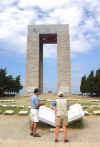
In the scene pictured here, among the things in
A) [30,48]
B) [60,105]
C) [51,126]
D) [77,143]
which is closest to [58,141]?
[77,143]

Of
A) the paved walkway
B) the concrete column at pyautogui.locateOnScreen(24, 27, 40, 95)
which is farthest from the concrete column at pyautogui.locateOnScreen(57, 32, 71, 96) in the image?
the paved walkway

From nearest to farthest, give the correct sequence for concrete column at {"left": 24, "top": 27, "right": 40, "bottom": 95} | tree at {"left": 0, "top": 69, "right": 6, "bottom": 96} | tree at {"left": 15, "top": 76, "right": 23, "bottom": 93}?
tree at {"left": 0, "top": 69, "right": 6, "bottom": 96} < concrete column at {"left": 24, "top": 27, "right": 40, "bottom": 95} < tree at {"left": 15, "top": 76, "right": 23, "bottom": 93}

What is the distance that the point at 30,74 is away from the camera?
3362cm

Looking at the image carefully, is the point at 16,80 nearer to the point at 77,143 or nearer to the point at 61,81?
the point at 61,81

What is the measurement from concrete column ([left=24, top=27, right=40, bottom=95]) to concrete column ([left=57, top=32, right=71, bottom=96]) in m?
4.47

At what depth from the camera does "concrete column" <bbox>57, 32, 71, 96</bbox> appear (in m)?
32.7

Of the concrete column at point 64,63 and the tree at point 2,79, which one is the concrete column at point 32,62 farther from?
the tree at point 2,79

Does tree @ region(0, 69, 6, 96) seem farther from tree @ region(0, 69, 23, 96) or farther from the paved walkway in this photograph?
the paved walkway

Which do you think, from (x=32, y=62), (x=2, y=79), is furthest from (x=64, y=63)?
(x=2, y=79)

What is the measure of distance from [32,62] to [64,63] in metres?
6.51

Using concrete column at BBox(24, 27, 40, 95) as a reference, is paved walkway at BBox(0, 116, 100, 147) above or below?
below

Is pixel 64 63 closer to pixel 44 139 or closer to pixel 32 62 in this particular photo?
pixel 32 62

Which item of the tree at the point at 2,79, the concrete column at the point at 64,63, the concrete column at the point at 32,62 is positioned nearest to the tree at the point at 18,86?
the concrete column at the point at 32,62

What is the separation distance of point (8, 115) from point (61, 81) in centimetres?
2438
